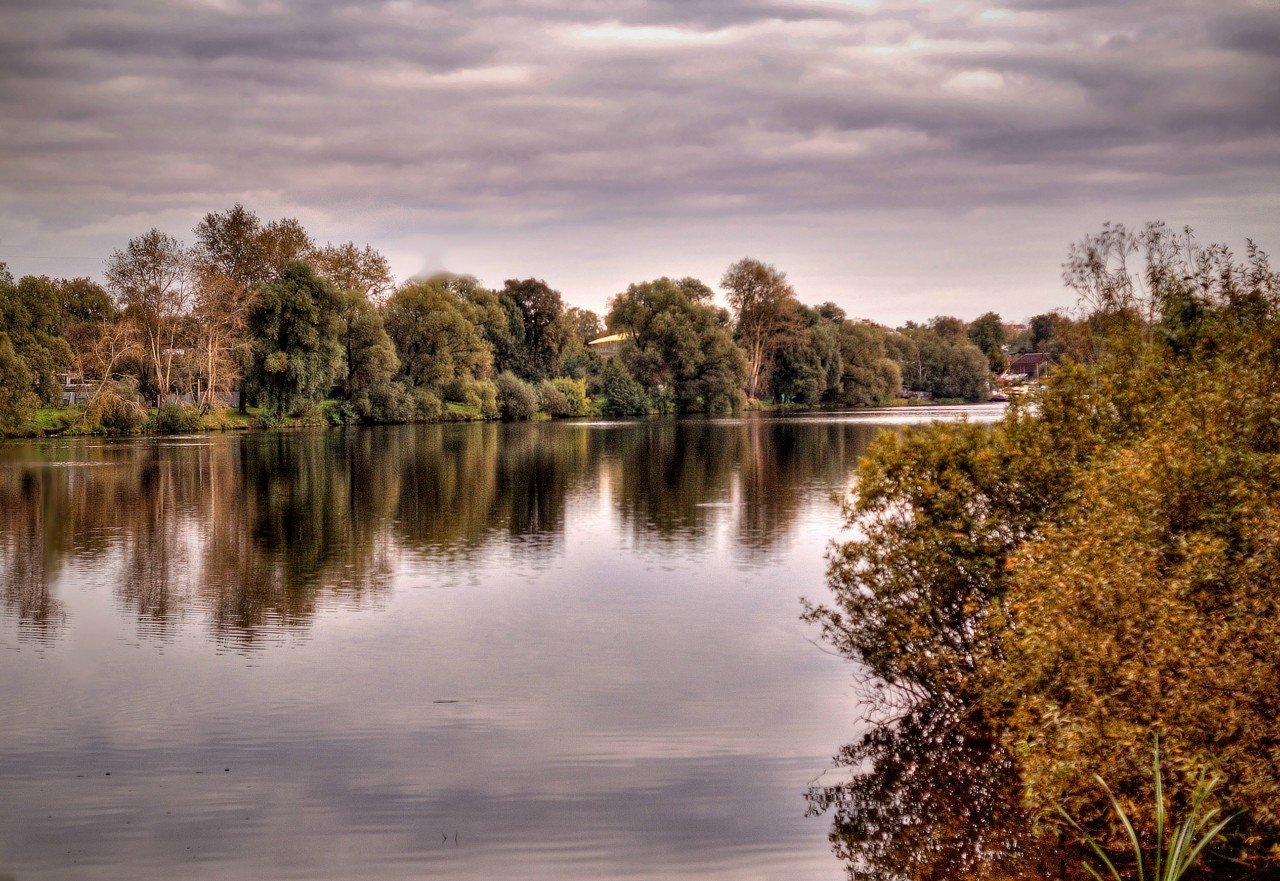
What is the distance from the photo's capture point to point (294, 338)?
85.7m

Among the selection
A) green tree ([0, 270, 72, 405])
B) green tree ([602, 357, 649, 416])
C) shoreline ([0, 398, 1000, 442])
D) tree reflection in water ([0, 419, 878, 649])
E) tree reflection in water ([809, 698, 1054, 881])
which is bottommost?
tree reflection in water ([809, 698, 1054, 881])

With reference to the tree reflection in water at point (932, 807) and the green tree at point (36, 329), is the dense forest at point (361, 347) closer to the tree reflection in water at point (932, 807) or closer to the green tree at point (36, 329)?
the green tree at point (36, 329)

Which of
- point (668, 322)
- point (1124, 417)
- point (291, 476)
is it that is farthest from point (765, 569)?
point (668, 322)

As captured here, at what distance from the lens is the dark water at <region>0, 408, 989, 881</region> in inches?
389

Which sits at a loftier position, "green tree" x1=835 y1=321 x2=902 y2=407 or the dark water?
"green tree" x1=835 y1=321 x2=902 y2=407

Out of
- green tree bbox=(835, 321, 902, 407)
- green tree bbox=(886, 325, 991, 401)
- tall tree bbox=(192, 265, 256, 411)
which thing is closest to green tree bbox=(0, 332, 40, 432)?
tall tree bbox=(192, 265, 256, 411)

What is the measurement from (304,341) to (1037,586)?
3223 inches

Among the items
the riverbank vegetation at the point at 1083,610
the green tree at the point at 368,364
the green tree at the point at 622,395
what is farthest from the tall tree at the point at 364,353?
the riverbank vegetation at the point at 1083,610

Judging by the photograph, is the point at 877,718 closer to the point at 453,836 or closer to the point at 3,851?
the point at 453,836

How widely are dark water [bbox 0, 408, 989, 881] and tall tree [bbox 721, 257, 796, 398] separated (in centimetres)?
9951

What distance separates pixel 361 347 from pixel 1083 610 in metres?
89.6

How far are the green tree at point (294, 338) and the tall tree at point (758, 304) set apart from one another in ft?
181

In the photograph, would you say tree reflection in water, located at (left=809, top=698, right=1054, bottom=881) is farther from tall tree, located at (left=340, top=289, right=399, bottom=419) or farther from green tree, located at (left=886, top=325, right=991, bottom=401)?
green tree, located at (left=886, top=325, right=991, bottom=401)

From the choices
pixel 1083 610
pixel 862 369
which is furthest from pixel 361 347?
pixel 1083 610
